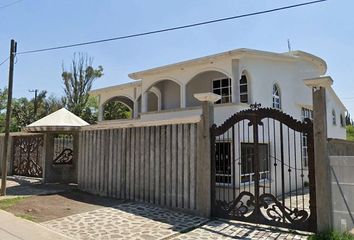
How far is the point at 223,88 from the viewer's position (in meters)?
14.4

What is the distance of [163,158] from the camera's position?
9469 millimetres

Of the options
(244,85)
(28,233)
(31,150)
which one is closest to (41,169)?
(31,150)

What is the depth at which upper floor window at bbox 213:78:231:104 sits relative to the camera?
14087 millimetres

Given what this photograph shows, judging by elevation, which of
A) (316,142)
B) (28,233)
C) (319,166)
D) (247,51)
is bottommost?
(28,233)

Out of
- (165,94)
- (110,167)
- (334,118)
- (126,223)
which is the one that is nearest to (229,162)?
(110,167)

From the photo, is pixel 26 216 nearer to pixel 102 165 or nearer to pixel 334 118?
pixel 102 165

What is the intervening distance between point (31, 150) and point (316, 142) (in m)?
13.5

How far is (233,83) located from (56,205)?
7089 millimetres

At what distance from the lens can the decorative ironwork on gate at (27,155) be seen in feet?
Result: 50.5

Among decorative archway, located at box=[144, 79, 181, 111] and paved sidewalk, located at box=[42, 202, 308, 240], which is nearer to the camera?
paved sidewalk, located at box=[42, 202, 308, 240]

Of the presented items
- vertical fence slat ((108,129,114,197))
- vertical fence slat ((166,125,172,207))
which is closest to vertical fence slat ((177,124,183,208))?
vertical fence slat ((166,125,172,207))

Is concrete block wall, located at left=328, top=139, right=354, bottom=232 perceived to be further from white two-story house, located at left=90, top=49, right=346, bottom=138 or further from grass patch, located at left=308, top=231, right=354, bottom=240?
white two-story house, located at left=90, top=49, right=346, bottom=138

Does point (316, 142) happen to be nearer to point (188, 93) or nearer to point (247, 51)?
point (247, 51)

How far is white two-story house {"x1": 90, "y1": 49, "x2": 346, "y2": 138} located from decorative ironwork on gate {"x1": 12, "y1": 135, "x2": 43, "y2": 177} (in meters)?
5.26
